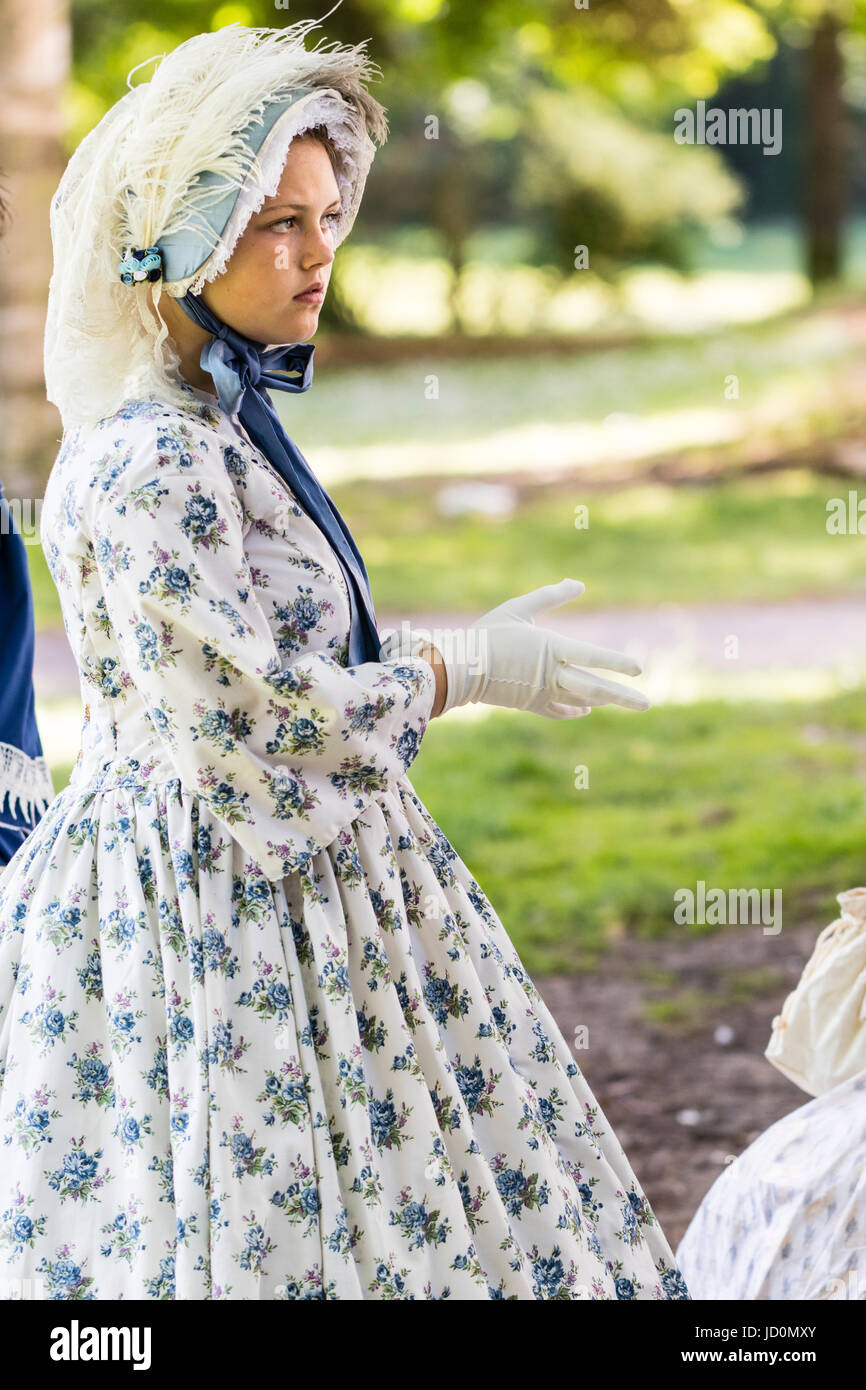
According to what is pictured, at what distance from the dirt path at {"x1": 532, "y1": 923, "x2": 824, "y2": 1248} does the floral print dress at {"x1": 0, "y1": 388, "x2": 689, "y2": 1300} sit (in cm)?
117

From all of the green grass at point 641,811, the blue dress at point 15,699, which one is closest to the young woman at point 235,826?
the blue dress at point 15,699

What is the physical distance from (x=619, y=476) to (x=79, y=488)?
843cm

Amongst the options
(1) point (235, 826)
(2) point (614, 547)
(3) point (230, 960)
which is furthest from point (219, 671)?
(2) point (614, 547)

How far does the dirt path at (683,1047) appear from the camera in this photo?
322 cm

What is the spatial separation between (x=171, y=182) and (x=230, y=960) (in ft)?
2.82

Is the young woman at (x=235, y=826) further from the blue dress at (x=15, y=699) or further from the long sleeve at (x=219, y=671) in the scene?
the blue dress at (x=15, y=699)

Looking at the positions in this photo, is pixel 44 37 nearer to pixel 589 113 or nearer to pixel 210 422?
pixel 210 422

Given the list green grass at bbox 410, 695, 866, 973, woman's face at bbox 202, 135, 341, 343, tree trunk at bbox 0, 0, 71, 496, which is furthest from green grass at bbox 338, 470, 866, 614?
woman's face at bbox 202, 135, 341, 343

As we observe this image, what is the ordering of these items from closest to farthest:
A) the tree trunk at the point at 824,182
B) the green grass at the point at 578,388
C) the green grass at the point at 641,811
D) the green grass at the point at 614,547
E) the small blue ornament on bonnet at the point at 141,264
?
the small blue ornament on bonnet at the point at 141,264
the green grass at the point at 641,811
the green grass at the point at 614,547
the green grass at the point at 578,388
the tree trunk at the point at 824,182

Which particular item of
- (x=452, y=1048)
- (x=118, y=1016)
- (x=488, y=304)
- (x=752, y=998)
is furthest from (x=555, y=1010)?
(x=488, y=304)

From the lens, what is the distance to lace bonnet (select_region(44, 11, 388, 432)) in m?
1.78

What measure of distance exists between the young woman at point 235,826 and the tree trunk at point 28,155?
15.0ft

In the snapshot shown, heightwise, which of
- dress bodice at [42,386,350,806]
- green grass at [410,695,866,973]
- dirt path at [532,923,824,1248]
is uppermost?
dress bodice at [42,386,350,806]

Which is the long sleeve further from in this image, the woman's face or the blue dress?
the blue dress
